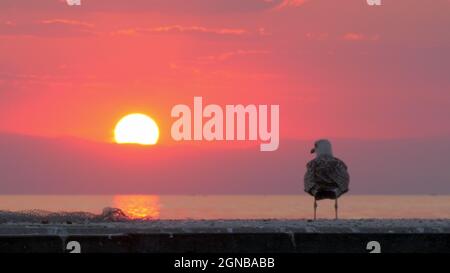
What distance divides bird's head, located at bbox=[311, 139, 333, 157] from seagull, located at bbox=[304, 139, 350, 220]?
150 cm

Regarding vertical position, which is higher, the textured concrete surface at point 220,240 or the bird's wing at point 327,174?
the bird's wing at point 327,174

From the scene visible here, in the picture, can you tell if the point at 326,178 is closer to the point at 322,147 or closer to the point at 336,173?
the point at 336,173

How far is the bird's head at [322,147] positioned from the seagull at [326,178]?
1.50m

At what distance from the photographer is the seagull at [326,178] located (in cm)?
3228

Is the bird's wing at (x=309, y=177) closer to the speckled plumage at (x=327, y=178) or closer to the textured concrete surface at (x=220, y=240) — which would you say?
the speckled plumage at (x=327, y=178)

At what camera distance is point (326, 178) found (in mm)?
32188

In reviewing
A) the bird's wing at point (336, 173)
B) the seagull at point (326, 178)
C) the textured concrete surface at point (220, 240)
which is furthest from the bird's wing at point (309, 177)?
the textured concrete surface at point (220, 240)

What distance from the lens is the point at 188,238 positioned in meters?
17.8
